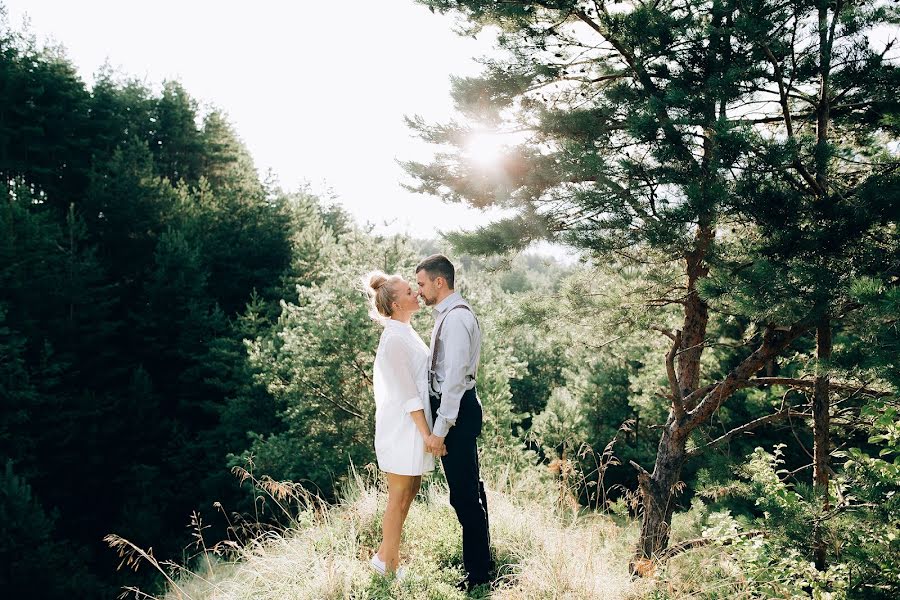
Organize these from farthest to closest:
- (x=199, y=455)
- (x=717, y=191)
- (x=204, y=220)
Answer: (x=204, y=220)
(x=199, y=455)
(x=717, y=191)

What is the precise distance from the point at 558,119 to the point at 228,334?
13181 millimetres

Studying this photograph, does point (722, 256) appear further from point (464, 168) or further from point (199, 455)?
point (199, 455)

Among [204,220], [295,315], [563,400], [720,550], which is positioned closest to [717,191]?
[720,550]

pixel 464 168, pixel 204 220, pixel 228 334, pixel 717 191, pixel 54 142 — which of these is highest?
pixel 54 142

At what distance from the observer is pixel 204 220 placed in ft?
59.5

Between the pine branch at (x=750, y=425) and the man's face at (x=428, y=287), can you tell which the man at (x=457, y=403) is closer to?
the man's face at (x=428, y=287)

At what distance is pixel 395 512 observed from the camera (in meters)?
3.18

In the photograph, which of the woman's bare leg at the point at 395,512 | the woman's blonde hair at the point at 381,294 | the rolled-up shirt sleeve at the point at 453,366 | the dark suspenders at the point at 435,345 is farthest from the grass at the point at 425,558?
the woman's blonde hair at the point at 381,294

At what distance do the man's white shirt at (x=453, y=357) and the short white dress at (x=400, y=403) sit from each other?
0.40ft

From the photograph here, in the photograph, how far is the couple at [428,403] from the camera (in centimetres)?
305

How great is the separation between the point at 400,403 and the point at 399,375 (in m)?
0.16

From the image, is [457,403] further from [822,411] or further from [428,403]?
[822,411]

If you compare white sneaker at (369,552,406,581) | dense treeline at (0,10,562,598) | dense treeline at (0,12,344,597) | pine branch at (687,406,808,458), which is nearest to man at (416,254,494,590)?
white sneaker at (369,552,406,581)

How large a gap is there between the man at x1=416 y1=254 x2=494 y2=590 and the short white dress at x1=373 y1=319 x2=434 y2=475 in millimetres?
83
